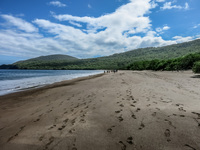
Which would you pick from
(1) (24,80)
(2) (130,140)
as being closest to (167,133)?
(2) (130,140)

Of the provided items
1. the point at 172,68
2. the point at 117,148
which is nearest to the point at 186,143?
the point at 117,148

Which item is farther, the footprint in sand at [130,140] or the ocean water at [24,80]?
the ocean water at [24,80]

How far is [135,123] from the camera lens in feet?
14.6

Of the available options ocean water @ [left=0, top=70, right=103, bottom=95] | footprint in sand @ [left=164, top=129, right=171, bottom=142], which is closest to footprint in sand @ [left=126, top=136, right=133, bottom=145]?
footprint in sand @ [left=164, top=129, right=171, bottom=142]

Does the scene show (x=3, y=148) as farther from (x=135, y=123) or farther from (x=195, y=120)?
(x=195, y=120)

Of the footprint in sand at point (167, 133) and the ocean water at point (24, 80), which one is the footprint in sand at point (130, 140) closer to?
the footprint in sand at point (167, 133)

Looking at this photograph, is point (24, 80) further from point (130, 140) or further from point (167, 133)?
point (167, 133)

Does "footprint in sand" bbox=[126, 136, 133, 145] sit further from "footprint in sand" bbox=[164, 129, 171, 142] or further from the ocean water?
the ocean water

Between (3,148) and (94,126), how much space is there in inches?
125

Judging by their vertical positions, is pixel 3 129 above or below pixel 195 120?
below

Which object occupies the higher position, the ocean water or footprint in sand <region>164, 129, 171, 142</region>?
footprint in sand <region>164, 129, 171, 142</region>

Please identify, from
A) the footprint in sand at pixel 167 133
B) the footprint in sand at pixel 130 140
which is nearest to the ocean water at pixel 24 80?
the footprint in sand at pixel 130 140

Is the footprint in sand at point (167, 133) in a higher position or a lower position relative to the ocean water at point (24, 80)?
higher

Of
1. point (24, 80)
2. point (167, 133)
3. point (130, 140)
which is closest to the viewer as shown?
point (130, 140)
